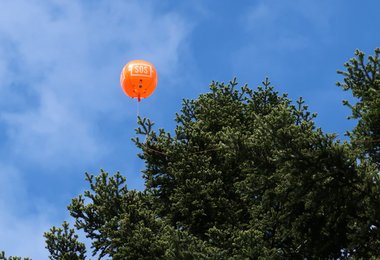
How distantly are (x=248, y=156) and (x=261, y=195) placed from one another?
4.83 feet

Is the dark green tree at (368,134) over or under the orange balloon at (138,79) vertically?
under

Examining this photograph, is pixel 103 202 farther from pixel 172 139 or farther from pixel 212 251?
pixel 212 251

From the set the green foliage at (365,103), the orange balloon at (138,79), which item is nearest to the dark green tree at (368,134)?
the green foliage at (365,103)

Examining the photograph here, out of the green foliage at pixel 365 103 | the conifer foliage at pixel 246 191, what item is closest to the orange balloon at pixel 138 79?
the conifer foliage at pixel 246 191

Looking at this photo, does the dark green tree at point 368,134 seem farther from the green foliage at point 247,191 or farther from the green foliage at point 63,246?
the green foliage at point 63,246

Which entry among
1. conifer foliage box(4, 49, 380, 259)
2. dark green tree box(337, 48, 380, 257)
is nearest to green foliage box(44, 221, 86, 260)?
conifer foliage box(4, 49, 380, 259)

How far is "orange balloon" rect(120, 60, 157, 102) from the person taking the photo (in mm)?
20109

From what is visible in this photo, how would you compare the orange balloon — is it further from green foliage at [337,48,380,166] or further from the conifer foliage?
green foliage at [337,48,380,166]

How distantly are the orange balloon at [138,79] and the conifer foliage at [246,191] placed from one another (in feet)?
3.49

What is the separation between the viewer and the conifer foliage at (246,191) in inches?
514

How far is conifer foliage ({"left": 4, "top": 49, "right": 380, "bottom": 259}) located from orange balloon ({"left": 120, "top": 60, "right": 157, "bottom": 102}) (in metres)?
1.06

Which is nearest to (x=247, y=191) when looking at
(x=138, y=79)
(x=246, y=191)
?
(x=246, y=191)

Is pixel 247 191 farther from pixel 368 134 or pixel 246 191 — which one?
pixel 368 134

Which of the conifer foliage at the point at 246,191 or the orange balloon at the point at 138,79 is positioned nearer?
the conifer foliage at the point at 246,191
